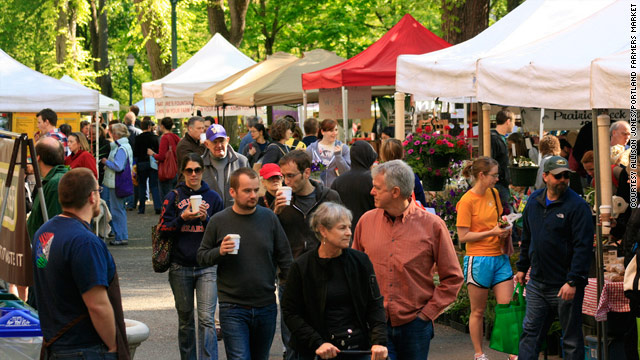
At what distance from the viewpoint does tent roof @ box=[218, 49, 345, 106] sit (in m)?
19.7

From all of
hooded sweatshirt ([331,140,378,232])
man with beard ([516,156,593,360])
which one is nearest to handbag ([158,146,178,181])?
hooded sweatshirt ([331,140,378,232])

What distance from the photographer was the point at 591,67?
6938 millimetres

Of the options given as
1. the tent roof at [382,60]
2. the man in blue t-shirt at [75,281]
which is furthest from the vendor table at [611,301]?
the tent roof at [382,60]

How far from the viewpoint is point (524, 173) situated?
1155 centimetres

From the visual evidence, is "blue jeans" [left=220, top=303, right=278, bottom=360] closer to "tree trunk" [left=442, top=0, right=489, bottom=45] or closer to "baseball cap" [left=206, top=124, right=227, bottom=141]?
"baseball cap" [left=206, top=124, right=227, bottom=141]

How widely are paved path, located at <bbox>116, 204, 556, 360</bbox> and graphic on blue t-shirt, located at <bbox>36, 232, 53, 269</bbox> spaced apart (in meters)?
3.92

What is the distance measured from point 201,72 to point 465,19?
28.1 feet

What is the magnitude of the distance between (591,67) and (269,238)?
8.78 feet

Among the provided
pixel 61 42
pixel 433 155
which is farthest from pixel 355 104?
pixel 61 42

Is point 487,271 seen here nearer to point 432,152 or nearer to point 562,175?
point 562,175

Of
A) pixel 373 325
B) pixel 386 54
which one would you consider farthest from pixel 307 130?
pixel 373 325

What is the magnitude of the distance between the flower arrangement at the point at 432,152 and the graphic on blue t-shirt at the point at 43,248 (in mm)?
7390

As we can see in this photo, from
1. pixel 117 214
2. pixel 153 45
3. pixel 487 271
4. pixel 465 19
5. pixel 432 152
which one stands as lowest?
pixel 117 214

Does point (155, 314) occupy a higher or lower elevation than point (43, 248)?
lower
